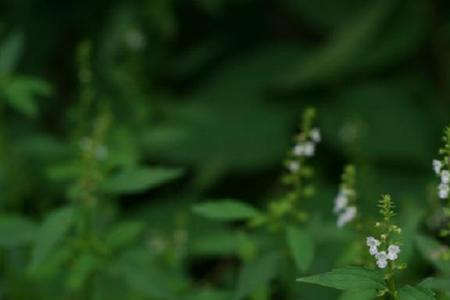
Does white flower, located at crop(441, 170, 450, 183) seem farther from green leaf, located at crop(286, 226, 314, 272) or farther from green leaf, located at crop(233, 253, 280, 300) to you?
green leaf, located at crop(233, 253, 280, 300)

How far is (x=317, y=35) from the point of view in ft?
18.4

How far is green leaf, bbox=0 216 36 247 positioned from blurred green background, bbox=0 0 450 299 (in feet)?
4.78

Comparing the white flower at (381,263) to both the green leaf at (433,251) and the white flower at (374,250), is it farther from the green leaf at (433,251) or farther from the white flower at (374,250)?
the green leaf at (433,251)

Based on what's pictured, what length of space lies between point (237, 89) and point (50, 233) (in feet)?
9.00

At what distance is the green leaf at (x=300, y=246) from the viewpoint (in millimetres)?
2443

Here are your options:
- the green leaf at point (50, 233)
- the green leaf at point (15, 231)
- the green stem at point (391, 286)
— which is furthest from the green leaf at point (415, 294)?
the green leaf at point (15, 231)

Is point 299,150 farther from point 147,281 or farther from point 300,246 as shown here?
point 147,281

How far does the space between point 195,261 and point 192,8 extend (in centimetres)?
155

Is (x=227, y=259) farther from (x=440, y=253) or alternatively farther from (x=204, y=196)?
(x=440, y=253)

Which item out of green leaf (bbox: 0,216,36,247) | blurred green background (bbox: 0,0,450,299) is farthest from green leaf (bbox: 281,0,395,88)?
green leaf (bbox: 0,216,36,247)

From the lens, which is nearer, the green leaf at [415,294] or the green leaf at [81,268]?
the green leaf at [415,294]

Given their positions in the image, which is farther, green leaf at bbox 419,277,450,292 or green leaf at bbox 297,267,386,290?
green leaf at bbox 419,277,450,292

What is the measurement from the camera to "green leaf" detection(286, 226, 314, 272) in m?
2.44

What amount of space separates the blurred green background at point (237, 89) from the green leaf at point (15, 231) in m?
1.46
